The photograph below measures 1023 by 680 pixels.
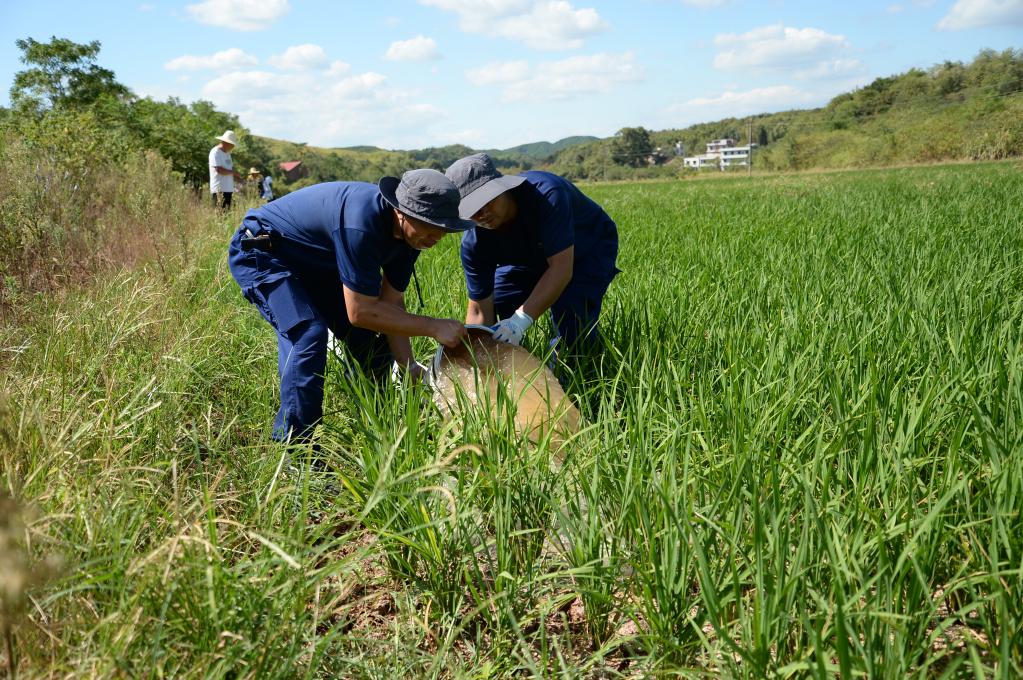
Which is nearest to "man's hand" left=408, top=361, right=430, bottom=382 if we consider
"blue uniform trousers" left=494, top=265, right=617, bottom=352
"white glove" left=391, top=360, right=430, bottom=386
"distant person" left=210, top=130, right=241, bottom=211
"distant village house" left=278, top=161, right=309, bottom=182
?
"white glove" left=391, top=360, right=430, bottom=386

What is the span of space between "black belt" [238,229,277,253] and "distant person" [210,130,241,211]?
26.1 ft

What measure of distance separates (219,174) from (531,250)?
332 inches

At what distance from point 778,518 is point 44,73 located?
40.2 meters

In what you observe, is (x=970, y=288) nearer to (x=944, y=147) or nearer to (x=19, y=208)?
(x=19, y=208)

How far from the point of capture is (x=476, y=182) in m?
2.59

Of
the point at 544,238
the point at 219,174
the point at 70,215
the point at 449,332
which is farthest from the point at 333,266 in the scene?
the point at 219,174

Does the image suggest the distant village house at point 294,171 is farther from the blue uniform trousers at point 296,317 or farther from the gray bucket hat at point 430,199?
the gray bucket hat at point 430,199

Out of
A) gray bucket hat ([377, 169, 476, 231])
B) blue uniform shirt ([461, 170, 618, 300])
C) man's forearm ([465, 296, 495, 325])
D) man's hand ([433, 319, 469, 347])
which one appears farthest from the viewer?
man's forearm ([465, 296, 495, 325])

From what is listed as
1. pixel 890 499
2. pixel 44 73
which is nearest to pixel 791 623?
pixel 890 499

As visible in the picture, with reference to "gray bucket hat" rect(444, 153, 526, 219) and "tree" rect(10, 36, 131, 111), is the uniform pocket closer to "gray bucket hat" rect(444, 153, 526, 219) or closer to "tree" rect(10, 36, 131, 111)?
"gray bucket hat" rect(444, 153, 526, 219)

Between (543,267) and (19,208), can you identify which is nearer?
(543,267)

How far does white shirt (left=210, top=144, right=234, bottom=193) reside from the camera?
970 cm

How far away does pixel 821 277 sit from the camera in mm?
3777

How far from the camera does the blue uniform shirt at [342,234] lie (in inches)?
89.4
